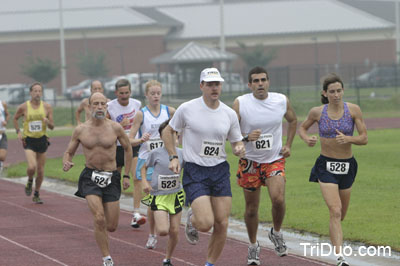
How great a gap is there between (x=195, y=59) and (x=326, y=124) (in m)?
48.2

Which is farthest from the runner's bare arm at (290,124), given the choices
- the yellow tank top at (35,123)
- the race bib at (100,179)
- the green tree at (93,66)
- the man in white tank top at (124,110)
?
the green tree at (93,66)

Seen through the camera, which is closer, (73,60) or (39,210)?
(39,210)

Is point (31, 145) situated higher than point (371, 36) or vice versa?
point (371, 36)

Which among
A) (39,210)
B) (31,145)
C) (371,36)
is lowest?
(39,210)

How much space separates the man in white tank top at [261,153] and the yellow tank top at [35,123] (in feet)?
22.9

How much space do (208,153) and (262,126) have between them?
1.33 m

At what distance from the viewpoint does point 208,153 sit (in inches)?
366

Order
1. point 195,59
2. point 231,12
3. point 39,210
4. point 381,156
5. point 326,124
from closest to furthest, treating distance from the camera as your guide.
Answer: point 326,124
point 39,210
point 381,156
point 195,59
point 231,12

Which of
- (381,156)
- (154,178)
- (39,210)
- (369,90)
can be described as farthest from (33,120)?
(369,90)

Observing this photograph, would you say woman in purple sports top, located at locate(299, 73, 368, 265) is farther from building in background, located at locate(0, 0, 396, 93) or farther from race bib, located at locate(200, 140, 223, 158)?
building in background, located at locate(0, 0, 396, 93)

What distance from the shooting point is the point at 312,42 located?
84.8 metres

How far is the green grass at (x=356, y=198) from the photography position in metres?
12.0

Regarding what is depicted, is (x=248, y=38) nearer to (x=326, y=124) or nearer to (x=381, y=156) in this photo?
(x=381, y=156)

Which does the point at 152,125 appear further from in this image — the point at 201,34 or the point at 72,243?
the point at 201,34
